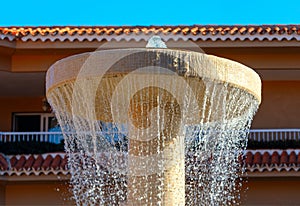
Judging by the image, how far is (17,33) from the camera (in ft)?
51.2

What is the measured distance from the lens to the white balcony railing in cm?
1589

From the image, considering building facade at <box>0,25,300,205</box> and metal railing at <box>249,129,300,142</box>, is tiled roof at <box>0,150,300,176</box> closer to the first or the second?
building facade at <box>0,25,300,205</box>

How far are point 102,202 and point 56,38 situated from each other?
3.31m

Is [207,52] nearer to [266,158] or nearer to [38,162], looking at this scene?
[266,158]

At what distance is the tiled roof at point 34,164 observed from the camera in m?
15.1

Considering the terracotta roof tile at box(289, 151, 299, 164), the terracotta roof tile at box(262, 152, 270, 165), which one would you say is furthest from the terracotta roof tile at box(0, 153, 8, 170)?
the terracotta roof tile at box(289, 151, 299, 164)

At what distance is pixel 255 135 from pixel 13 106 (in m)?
5.06

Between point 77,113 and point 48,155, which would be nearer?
point 77,113

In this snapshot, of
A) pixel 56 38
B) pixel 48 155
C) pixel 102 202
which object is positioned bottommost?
pixel 102 202

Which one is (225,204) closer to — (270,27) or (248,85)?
(270,27)

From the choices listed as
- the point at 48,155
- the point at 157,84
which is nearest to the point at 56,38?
the point at 48,155

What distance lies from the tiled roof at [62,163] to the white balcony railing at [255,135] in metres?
0.60

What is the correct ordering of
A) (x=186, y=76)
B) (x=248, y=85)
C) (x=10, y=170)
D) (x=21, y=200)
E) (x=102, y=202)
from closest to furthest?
(x=186, y=76) → (x=248, y=85) → (x=102, y=202) → (x=10, y=170) → (x=21, y=200)

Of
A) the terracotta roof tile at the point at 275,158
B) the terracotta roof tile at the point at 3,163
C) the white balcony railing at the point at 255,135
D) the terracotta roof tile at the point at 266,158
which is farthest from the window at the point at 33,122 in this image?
the terracotta roof tile at the point at 275,158
